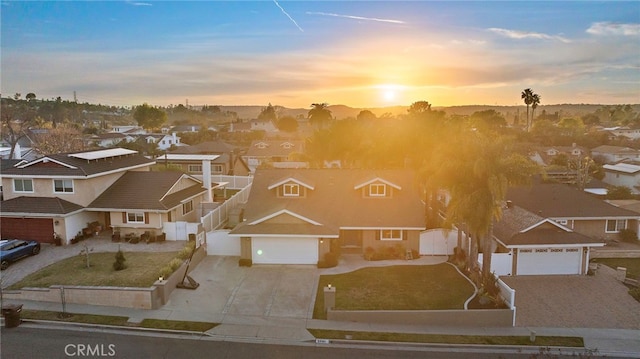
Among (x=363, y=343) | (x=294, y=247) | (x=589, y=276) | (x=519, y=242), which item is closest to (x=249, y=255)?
(x=294, y=247)

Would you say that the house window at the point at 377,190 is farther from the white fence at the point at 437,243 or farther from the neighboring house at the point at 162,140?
the neighboring house at the point at 162,140

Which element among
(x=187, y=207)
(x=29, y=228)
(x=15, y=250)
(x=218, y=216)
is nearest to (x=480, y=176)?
(x=218, y=216)

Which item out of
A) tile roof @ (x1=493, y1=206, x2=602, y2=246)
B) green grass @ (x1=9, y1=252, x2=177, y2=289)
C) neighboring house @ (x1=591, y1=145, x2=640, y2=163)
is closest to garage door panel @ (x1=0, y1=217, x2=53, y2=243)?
green grass @ (x1=9, y1=252, x2=177, y2=289)

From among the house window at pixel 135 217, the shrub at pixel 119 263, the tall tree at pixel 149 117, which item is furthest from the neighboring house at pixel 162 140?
the shrub at pixel 119 263

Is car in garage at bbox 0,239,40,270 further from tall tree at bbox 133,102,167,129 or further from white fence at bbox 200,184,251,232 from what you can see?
tall tree at bbox 133,102,167,129

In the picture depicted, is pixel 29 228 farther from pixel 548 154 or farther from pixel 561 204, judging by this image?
pixel 548 154
